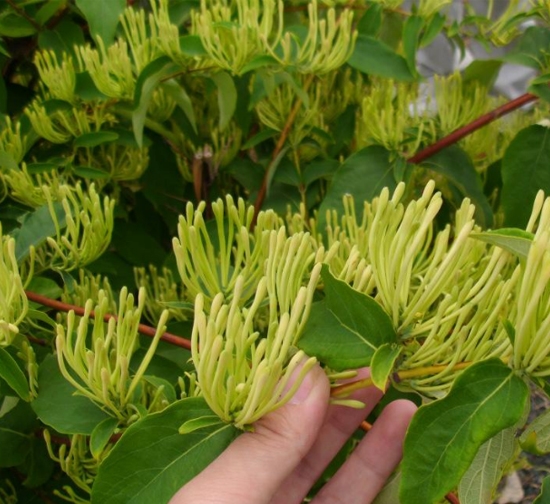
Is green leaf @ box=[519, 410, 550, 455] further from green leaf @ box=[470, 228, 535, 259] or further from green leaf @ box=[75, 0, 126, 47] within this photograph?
green leaf @ box=[75, 0, 126, 47]

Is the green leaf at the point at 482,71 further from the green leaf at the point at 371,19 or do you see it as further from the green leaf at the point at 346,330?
the green leaf at the point at 346,330

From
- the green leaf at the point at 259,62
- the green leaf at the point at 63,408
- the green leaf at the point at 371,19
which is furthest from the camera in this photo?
the green leaf at the point at 371,19

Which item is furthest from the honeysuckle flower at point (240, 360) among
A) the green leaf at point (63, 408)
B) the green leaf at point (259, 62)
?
the green leaf at point (259, 62)

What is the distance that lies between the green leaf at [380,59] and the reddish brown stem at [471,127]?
0.23 ft

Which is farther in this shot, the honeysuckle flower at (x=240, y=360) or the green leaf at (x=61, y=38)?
the green leaf at (x=61, y=38)

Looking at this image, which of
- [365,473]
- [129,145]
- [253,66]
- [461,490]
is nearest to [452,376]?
[461,490]

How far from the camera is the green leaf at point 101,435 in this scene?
0.36 metres

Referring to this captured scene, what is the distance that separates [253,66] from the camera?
0.50 m

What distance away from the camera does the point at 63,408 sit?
0.40 m

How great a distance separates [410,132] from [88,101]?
0.93 ft

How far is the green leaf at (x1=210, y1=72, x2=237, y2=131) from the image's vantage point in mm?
562

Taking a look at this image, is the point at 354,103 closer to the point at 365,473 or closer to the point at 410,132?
the point at 410,132

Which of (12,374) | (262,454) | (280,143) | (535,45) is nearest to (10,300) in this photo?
(12,374)

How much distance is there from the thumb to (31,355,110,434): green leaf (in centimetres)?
8
